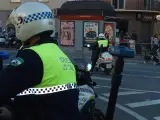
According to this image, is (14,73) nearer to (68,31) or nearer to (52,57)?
(52,57)

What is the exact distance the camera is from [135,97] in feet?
34.1

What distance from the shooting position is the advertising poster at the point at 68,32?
2789cm

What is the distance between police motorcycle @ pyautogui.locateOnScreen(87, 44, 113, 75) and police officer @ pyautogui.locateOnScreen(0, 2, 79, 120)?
41.3ft

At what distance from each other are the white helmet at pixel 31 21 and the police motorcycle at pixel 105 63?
12553 millimetres

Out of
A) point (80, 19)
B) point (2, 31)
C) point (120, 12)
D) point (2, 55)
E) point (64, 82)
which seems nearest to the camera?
point (64, 82)

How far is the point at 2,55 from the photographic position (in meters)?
3.57

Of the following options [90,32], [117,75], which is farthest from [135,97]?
[90,32]

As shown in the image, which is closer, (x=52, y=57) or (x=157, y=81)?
(x=52, y=57)

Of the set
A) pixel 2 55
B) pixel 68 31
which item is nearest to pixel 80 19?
pixel 68 31

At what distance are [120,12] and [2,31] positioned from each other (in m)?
10.6

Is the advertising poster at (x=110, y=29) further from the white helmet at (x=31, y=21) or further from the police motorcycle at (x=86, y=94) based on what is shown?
the white helmet at (x=31, y=21)

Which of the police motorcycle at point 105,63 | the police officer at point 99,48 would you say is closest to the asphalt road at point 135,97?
the police motorcycle at point 105,63

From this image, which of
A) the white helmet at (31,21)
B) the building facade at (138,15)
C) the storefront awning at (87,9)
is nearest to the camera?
the white helmet at (31,21)

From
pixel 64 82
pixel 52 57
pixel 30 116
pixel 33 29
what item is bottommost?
pixel 30 116
